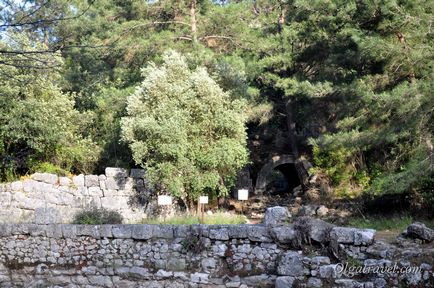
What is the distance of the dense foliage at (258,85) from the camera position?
38.5 ft

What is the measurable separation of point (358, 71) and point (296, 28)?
3816mm

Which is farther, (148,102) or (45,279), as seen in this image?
(148,102)

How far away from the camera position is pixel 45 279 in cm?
912

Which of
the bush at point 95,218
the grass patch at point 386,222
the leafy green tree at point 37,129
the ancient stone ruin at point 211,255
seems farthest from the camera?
the leafy green tree at point 37,129

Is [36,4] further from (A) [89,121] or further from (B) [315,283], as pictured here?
(A) [89,121]

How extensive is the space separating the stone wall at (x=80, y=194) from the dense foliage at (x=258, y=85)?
0.91 m

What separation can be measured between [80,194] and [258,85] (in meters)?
8.67

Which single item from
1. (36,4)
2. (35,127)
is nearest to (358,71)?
(35,127)

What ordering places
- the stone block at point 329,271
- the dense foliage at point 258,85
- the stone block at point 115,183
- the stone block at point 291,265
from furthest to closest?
the stone block at point 115,183 < the dense foliage at point 258,85 < the stone block at point 291,265 < the stone block at point 329,271

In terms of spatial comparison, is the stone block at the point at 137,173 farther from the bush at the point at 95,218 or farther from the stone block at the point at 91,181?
the bush at the point at 95,218

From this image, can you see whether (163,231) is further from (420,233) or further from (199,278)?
(420,233)

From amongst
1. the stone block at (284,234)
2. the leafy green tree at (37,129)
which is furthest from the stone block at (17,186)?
the stone block at (284,234)

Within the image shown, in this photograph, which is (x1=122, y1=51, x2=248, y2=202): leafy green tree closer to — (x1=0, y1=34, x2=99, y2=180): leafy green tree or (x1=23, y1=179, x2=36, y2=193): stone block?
(x1=0, y1=34, x2=99, y2=180): leafy green tree

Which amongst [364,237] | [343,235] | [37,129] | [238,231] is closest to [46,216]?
[238,231]
